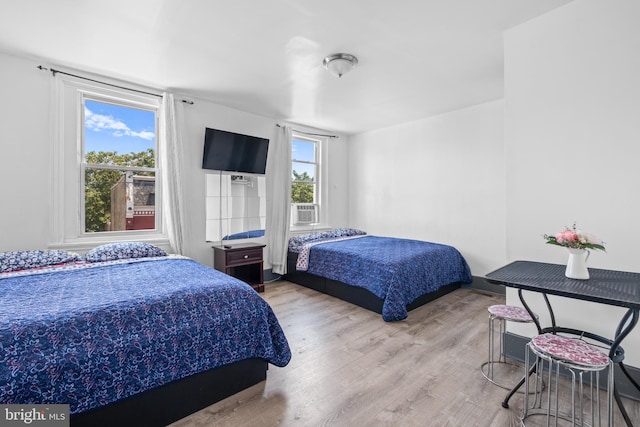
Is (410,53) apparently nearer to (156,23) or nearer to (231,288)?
(156,23)

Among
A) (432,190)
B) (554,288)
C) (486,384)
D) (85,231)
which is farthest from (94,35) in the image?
(432,190)

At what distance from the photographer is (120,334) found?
1539 mm

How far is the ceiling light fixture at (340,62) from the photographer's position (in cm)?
277

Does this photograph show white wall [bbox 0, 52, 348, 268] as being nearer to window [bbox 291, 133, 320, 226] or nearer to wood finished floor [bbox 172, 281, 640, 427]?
wood finished floor [bbox 172, 281, 640, 427]

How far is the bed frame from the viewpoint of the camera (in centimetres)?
345

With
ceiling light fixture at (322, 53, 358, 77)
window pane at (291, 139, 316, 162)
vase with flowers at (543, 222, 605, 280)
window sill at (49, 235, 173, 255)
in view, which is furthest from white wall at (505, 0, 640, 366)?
window sill at (49, 235, 173, 255)

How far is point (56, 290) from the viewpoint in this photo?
1.96 m

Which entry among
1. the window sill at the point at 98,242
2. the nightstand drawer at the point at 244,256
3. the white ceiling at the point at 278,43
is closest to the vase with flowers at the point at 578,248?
the white ceiling at the point at 278,43

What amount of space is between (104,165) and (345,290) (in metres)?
3.24

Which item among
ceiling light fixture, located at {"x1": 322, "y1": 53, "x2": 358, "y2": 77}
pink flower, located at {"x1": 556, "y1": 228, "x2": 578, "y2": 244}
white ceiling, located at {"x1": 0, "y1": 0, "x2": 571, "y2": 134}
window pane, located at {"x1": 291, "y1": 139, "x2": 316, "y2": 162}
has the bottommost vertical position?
pink flower, located at {"x1": 556, "y1": 228, "x2": 578, "y2": 244}

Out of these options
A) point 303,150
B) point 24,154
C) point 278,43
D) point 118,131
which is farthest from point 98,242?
point 303,150

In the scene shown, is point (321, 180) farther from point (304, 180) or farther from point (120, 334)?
point (120, 334)
